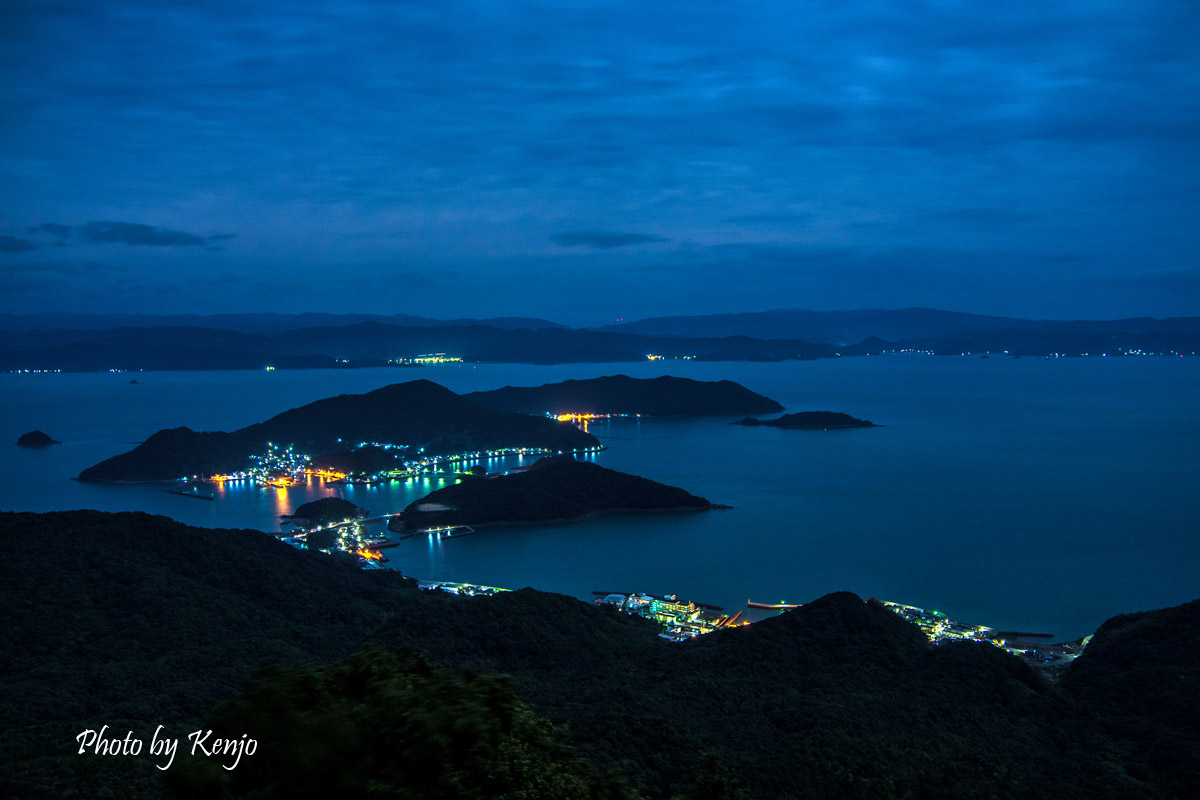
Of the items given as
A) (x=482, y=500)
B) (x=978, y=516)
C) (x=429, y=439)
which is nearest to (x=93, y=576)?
(x=482, y=500)

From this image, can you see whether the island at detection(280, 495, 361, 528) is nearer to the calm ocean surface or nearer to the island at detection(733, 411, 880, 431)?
the calm ocean surface

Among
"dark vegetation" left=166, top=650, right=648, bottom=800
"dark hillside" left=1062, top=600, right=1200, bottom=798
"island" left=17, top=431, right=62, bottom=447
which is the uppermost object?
"dark vegetation" left=166, top=650, right=648, bottom=800

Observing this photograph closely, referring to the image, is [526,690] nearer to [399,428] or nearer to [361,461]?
[361,461]

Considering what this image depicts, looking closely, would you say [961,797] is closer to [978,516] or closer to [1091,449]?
[978,516]

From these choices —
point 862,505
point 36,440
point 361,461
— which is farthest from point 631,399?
point 36,440

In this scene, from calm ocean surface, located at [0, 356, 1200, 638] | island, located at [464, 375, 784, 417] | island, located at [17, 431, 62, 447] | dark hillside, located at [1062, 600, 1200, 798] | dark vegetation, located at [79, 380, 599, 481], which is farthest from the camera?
island, located at [464, 375, 784, 417]

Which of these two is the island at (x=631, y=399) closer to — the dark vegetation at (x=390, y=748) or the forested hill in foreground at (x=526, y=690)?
the forested hill in foreground at (x=526, y=690)

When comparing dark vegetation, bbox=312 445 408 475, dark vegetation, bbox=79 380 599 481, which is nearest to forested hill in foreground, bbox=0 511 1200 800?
dark vegetation, bbox=312 445 408 475
